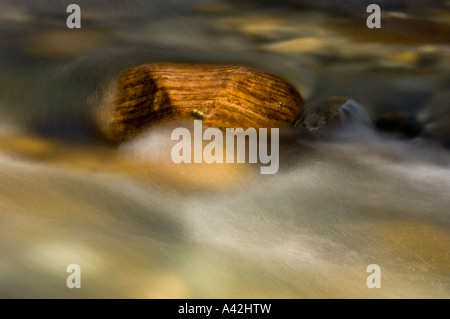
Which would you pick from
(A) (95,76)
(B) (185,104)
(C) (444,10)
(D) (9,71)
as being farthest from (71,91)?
(C) (444,10)

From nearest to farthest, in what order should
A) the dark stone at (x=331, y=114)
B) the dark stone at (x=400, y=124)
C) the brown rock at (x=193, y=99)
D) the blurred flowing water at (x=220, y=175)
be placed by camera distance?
the blurred flowing water at (x=220, y=175), the brown rock at (x=193, y=99), the dark stone at (x=331, y=114), the dark stone at (x=400, y=124)

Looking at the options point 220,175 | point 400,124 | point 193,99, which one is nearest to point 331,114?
point 400,124

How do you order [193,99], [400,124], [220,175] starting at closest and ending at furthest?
[220,175], [193,99], [400,124]

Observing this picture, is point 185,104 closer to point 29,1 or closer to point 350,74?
point 350,74

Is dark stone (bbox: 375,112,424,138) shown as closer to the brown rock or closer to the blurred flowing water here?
the blurred flowing water

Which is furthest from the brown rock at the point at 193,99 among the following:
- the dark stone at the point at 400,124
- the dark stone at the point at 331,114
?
the dark stone at the point at 400,124

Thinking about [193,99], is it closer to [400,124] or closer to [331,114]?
[331,114]

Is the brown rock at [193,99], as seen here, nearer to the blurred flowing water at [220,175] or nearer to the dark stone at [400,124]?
the blurred flowing water at [220,175]

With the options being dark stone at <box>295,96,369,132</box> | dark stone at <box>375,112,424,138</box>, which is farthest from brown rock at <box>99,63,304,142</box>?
dark stone at <box>375,112,424,138</box>
